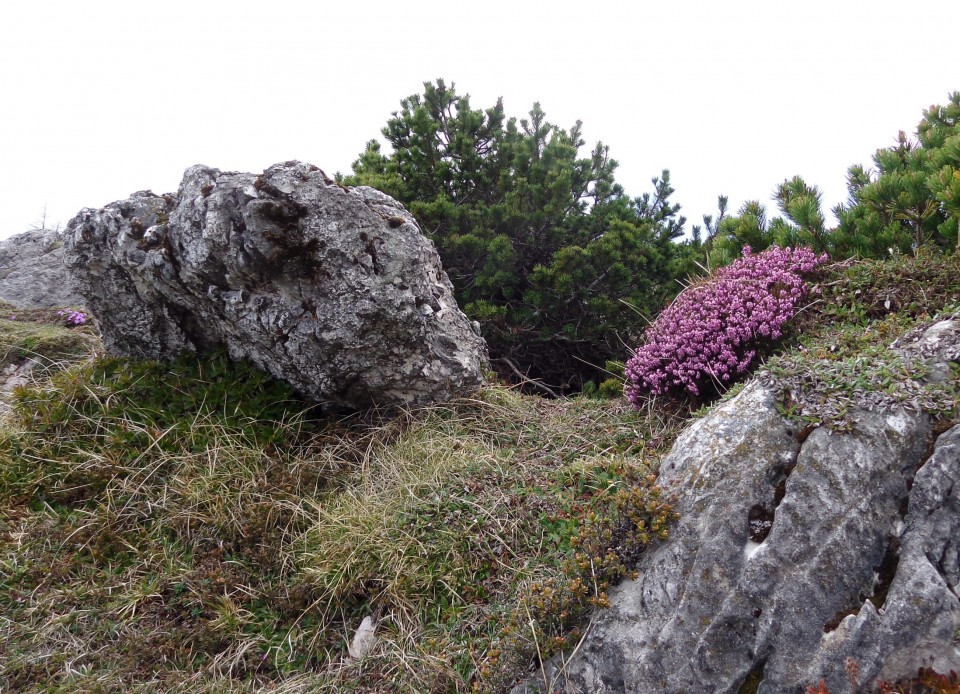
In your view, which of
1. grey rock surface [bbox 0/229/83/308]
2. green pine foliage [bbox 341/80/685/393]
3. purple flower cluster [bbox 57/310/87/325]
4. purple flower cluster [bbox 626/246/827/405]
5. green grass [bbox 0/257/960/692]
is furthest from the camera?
grey rock surface [bbox 0/229/83/308]

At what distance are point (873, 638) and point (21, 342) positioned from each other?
7.74m

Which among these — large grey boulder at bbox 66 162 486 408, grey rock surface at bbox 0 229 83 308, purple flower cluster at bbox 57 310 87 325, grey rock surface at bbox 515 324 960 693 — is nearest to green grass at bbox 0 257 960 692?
grey rock surface at bbox 515 324 960 693

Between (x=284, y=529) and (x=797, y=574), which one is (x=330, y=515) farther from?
(x=797, y=574)

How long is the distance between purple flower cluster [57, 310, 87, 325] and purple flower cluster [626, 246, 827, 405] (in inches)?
263

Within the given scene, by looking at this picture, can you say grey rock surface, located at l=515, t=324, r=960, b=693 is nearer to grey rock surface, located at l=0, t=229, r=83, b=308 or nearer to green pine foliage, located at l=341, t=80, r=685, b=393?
green pine foliage, located at l=341, t=80, r=685, b=393

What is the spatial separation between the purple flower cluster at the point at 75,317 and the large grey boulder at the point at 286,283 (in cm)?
287

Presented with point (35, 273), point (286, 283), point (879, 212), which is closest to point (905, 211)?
point (879, 212)

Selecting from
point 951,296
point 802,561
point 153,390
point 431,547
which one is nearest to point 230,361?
point 153,390

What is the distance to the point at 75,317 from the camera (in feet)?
25.7

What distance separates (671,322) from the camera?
493 centimetres

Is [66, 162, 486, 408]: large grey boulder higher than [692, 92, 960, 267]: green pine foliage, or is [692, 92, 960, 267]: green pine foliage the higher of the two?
[692, 92, 960, 267]: green pine foliage

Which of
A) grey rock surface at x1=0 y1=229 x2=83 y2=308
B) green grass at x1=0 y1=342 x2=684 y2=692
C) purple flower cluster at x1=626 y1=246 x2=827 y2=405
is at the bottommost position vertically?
green grass at x1=0 y1=342 x2=684 y2=692

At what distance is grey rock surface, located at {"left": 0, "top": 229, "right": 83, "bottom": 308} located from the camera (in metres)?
9.29

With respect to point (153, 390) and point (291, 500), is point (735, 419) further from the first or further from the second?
point (153, 390)
